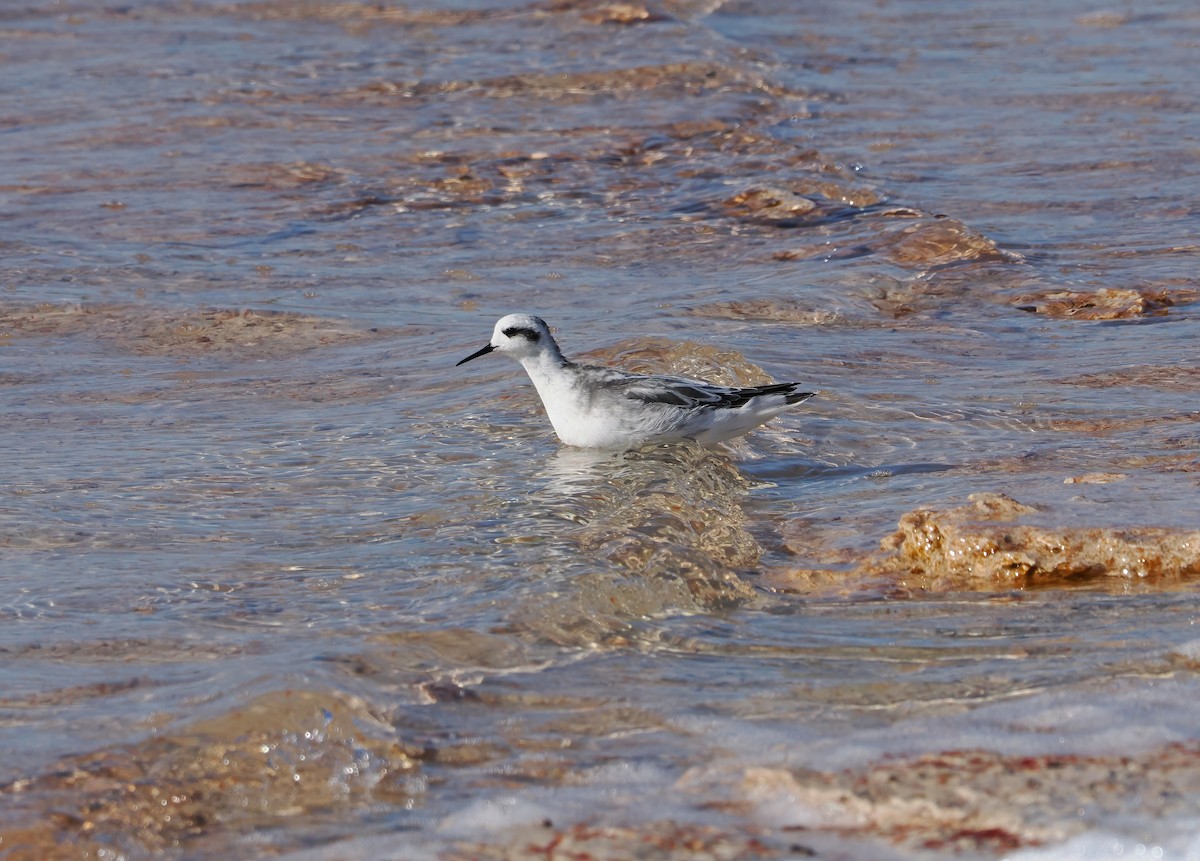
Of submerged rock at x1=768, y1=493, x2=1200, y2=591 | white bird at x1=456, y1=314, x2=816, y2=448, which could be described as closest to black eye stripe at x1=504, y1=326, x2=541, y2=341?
white bird at x1=456, y1=314, x2=816, y2=448

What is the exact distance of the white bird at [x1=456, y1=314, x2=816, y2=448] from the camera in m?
6.89

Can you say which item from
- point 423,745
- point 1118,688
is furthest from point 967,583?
point 423,745

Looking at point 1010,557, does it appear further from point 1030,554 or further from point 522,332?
point 522,332

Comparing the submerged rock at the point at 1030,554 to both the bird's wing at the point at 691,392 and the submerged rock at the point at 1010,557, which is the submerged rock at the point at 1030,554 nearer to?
the submerged rock at the point at 1010,557

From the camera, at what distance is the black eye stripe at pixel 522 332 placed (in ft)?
24.0

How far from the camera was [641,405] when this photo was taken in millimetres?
7023

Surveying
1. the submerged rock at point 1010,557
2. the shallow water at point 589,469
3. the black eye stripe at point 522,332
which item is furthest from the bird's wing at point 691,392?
the submerged rock at point 1010,557

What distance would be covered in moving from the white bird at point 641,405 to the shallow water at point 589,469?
15 cm

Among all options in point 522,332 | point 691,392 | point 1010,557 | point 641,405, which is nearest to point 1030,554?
point 1010,557

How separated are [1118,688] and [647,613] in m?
1.49

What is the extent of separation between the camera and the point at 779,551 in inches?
228

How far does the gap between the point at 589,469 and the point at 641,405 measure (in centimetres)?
41

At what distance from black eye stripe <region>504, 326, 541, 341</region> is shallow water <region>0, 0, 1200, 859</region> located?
462 mm

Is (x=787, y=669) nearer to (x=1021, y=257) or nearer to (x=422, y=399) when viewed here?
(x=422, y=399)
